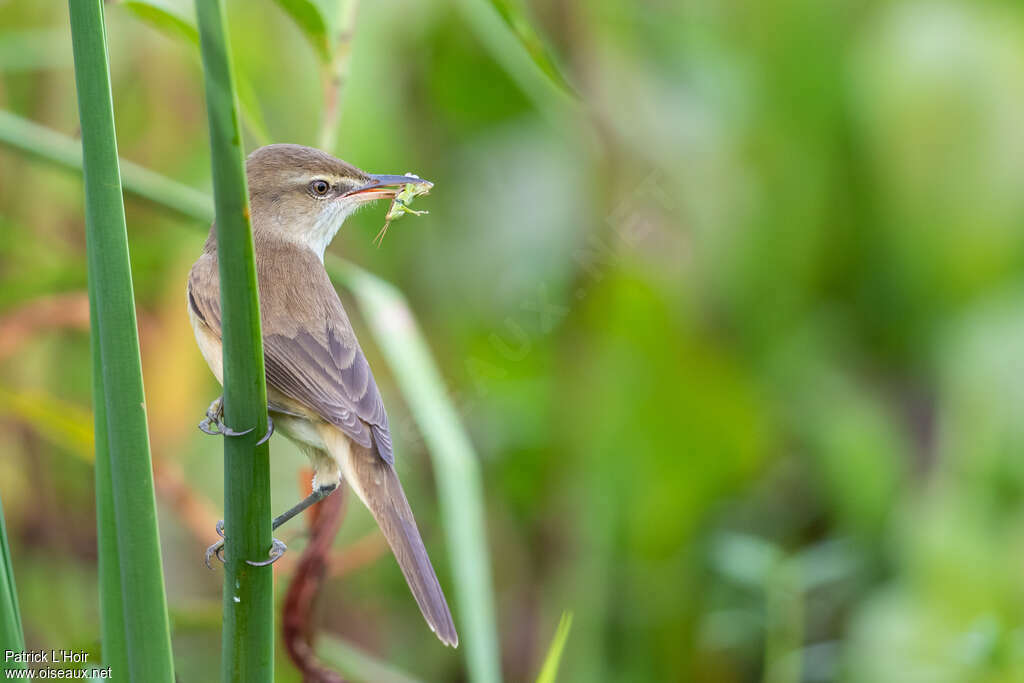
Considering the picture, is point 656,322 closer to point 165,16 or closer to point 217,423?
point 165,16

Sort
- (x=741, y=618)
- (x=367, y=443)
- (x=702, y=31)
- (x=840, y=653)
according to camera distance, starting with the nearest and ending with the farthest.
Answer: (x=367, y=443), (x=741, y=618), (x=840, y=653), (x=702, y=31)

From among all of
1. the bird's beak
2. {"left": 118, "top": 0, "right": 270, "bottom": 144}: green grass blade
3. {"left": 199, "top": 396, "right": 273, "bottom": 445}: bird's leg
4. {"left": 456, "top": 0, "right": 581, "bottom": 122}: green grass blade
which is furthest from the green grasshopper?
{"left": 456, "top": 0, "right": 581, "bottom": 122}: green grass blade

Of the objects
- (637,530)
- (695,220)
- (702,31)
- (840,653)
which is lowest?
(840,653)

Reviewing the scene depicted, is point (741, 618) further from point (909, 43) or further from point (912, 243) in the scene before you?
point (909, 43)

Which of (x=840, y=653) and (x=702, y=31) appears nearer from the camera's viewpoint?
(x=840, y=653)

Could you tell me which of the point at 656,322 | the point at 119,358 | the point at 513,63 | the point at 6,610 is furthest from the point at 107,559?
the point at 656,322

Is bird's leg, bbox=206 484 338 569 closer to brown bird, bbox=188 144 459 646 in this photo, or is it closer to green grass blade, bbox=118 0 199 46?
brown bird, bbox=188 144 459 646

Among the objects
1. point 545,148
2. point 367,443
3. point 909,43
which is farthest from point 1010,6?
point 367,443
